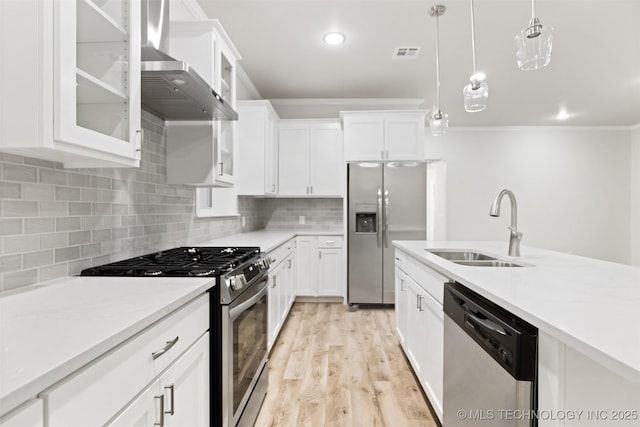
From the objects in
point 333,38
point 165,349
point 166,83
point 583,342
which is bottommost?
point 165,349

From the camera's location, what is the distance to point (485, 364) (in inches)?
47.6

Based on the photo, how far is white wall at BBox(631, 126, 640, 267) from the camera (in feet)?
21.1

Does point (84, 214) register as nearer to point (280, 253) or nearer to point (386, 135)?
point (280, 253)

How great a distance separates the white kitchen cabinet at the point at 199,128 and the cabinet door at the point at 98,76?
75 centimetres

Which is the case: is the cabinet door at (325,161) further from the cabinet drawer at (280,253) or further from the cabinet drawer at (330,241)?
the cabinet drawer at (280,253)

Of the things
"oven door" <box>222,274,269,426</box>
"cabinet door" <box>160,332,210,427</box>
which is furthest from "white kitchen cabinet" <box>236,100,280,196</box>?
"cabinet door" <box>160,332,210,427</box>

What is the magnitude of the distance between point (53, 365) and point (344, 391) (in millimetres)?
1972

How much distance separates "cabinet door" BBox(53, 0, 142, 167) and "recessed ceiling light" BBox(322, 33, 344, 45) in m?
2.07

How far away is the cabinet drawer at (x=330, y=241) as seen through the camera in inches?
172

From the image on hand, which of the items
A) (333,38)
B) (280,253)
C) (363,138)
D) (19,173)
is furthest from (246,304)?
(363,138)

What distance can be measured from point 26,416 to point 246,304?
1.11m

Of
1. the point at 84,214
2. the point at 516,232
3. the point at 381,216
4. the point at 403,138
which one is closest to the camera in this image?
the point at 84,214

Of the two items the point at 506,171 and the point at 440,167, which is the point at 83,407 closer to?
the point at 440,167

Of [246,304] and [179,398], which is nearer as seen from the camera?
[179,398]
